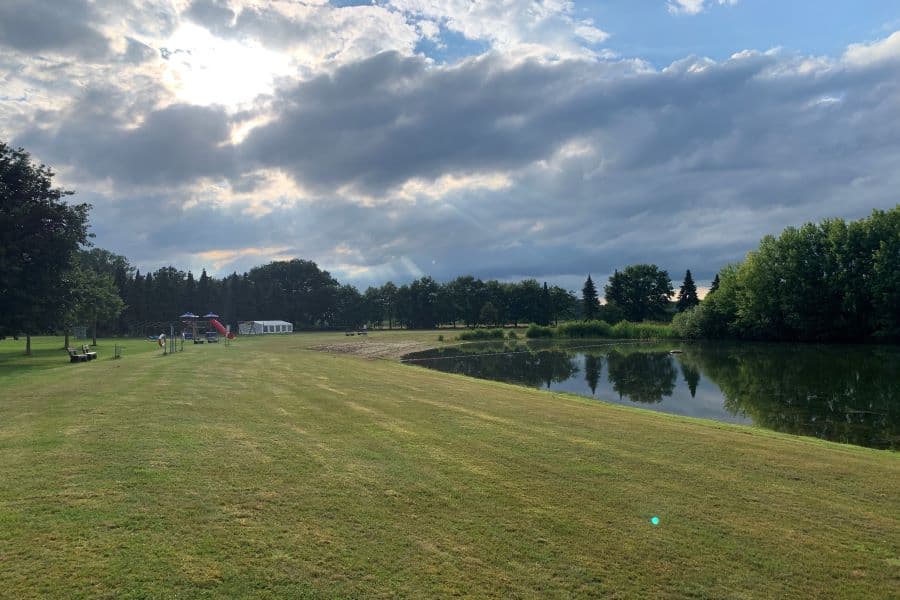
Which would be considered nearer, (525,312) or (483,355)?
(483,355)

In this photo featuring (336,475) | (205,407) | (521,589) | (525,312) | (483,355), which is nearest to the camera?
(521,589)

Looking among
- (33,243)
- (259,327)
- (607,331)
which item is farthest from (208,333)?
(607,331)

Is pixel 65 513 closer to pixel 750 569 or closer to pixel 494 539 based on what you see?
pixel 494 539

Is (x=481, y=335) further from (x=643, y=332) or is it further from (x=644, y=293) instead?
(x=644, y=293)

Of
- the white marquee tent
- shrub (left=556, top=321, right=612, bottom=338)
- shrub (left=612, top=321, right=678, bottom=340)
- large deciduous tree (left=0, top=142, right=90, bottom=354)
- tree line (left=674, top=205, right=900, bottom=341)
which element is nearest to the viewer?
large deciduous tree (left=0, top=142, right=90, bottom=354)

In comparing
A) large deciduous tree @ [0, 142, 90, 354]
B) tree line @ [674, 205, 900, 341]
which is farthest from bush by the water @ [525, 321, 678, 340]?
large deciduous tree @ [0, 142, 90, 354]

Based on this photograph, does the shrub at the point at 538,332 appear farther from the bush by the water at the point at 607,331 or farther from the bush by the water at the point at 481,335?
the bush by the water at the point at 481,335

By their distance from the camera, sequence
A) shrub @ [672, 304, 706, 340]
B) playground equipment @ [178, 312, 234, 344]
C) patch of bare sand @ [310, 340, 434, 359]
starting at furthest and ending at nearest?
shrub @ [672, 304, 706, 340] < playground equipment @ [178, 312, 234, 344] < patch of bare sand @ [310, 340, 434, 359]

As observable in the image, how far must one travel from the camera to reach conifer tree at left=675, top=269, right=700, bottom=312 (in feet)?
364

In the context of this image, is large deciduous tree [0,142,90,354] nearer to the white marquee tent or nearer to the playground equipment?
the playground equipment

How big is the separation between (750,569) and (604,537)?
146 cm

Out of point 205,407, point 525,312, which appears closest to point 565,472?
point 205,407

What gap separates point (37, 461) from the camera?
26.2 feet

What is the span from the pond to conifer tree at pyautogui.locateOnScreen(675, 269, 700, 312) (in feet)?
201
